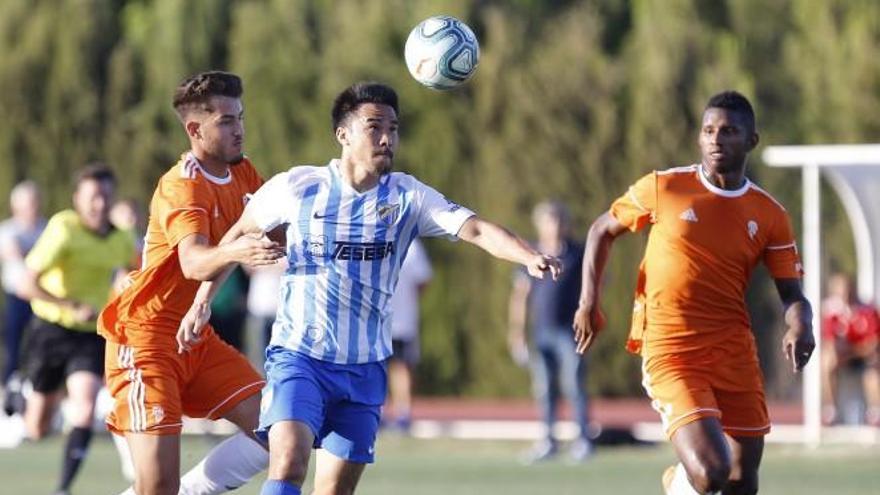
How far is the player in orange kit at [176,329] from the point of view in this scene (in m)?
9.71

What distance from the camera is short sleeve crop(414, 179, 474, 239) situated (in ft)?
30.9

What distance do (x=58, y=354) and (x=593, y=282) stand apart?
14.8 ft

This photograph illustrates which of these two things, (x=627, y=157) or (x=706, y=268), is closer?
(x=706, y=268)

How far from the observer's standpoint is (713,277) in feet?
34.4

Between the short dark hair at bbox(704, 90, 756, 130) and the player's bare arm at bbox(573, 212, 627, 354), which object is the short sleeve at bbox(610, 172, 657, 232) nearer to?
the player's bare arm at bbox(573, 212, 627, 354)

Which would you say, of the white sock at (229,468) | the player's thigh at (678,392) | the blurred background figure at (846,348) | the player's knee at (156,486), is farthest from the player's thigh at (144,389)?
the blurred background figure at (846,348)

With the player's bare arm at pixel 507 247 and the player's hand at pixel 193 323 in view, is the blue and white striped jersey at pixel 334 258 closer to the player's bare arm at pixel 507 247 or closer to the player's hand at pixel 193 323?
the player's bare arm at pixel 507 247

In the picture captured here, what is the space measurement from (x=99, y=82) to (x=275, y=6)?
241cm

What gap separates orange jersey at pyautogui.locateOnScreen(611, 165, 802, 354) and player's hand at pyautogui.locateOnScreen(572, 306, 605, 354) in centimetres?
39

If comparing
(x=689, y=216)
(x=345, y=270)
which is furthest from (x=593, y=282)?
(x=345, y=270)

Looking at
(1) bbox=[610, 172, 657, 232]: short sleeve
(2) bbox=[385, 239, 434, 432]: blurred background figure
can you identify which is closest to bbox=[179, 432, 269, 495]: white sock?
(1) bbox=[610, 172, 657, 232]: short sleeve

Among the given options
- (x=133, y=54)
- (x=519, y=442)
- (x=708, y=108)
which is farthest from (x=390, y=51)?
(x=708, y=108)

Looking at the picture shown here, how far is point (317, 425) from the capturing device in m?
9.21

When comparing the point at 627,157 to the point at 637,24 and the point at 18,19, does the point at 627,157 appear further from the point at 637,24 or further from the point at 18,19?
the point at 18,19
